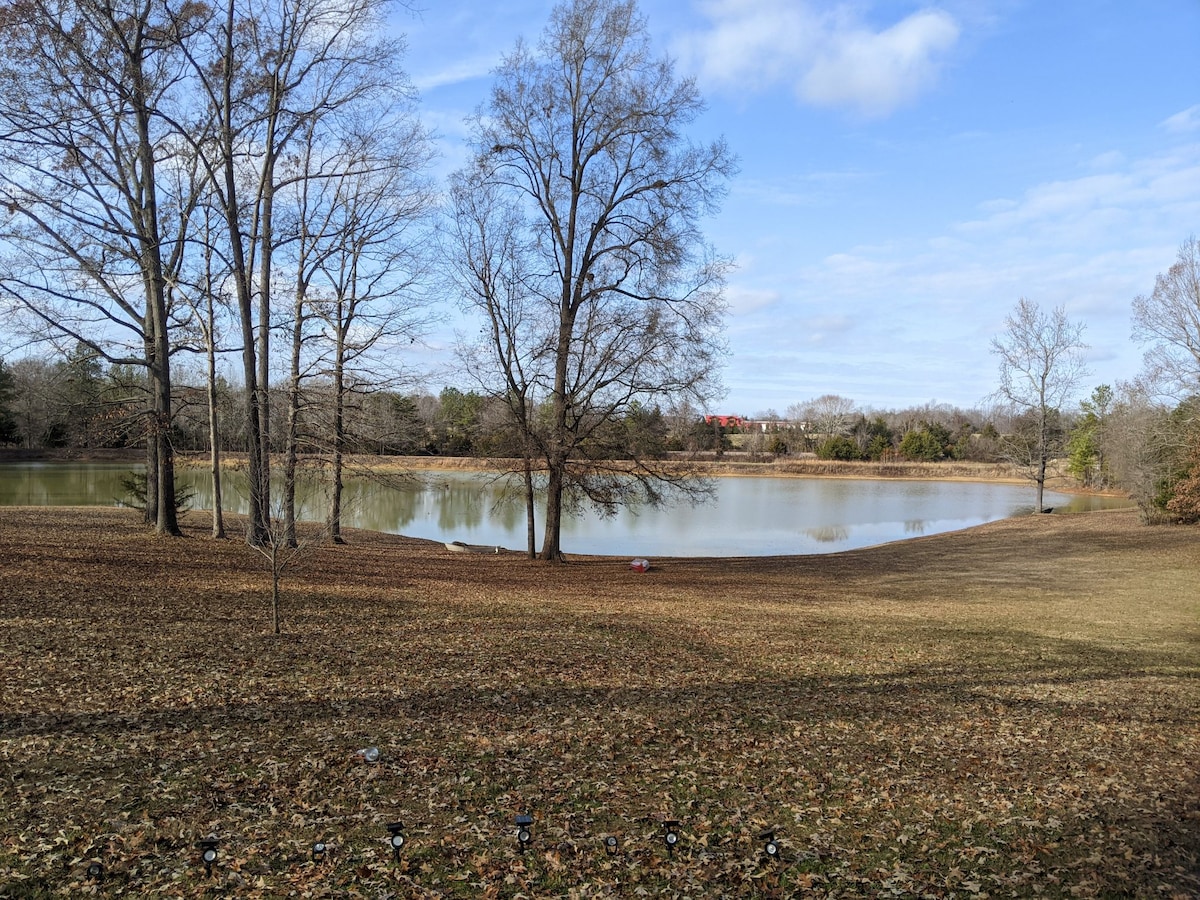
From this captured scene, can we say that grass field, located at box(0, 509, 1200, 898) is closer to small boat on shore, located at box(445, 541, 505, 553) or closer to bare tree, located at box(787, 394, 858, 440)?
small boat on shore, located at box(445, 541, 505, 553)

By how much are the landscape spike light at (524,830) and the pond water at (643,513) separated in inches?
533

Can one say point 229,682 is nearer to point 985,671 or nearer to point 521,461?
point 985,671

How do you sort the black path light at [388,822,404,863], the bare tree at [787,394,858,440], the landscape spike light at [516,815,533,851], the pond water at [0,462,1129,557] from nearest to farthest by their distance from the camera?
the black path light at [388,822,404,863] → the landscape spike light at [516,815,533,851] → the pond water at [0,462,1129,557] → the bare tree at [787,394,858,440]

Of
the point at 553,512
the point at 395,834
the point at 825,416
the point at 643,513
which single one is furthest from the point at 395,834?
the point at 825,416

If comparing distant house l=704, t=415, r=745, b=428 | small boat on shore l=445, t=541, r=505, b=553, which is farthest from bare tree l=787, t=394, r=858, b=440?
small boat on shore l=445, t=541, r=505, b=553

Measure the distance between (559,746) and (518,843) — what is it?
1372 millimetres

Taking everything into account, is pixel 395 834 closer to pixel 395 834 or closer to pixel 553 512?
pixel 395 834

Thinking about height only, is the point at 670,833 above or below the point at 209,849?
below

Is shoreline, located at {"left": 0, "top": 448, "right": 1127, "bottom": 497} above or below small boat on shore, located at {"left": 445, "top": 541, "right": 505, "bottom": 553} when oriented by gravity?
above

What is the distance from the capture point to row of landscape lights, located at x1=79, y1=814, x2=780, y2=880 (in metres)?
3.66

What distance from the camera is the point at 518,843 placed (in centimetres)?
412

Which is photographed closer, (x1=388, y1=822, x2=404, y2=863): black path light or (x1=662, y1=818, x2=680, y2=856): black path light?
(x1=388, y1=822, x2=404, y2=863): black path light

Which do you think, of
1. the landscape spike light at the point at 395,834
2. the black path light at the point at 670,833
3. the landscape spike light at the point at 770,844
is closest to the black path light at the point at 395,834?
the landscape spike light at the point at 395,834

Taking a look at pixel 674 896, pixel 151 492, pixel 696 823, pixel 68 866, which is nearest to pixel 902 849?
pixel 696 823
